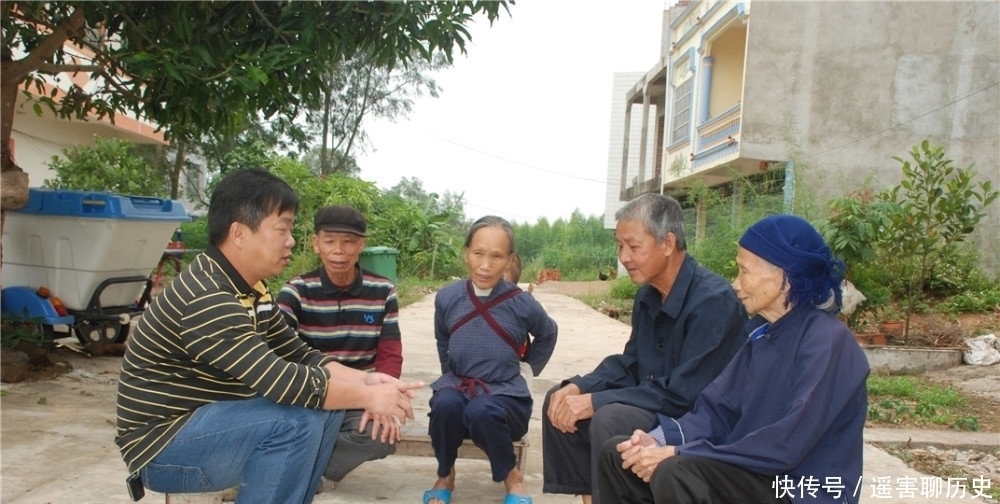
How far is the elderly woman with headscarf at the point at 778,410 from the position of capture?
2.18 meters

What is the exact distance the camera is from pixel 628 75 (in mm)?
31984

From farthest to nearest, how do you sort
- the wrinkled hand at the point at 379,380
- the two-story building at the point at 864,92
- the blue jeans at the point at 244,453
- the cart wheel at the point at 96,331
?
the two-story building at the point at 864,92
the cart wheel at the point at 96,331
the wrinkled hand at the point at 379,380
the blue jeans at the point at 244,453

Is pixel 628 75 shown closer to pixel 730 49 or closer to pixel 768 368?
pixel 730 49

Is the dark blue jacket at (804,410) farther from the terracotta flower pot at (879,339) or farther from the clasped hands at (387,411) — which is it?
the terracotta flower pot at (879,339)

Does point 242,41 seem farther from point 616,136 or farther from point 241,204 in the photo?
point 616,136

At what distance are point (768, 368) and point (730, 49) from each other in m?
15.0

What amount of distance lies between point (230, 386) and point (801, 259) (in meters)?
Answer: 1.75

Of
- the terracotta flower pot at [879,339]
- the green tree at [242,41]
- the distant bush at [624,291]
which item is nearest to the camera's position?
the green tree at [242,41]

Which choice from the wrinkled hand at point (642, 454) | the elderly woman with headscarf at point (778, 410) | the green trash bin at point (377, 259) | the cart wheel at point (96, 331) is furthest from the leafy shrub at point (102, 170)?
the elderly woman with headscarf at point (778, 410)

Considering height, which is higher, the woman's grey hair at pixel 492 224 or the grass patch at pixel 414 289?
the woman's grey hair at pixel 492 224

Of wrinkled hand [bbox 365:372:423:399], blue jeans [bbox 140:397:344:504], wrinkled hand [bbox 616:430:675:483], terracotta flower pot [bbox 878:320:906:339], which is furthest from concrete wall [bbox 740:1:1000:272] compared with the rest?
blue jeans [bbox 140:397:344:504]

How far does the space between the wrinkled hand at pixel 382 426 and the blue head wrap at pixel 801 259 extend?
4.09 ft

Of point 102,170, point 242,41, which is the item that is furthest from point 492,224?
point 102,170

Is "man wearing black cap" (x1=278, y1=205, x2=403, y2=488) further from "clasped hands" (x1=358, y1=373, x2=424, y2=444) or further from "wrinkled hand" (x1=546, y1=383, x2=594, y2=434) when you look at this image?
"clasped hands" (x1=358, y1=373, x2=424, y2=444)
